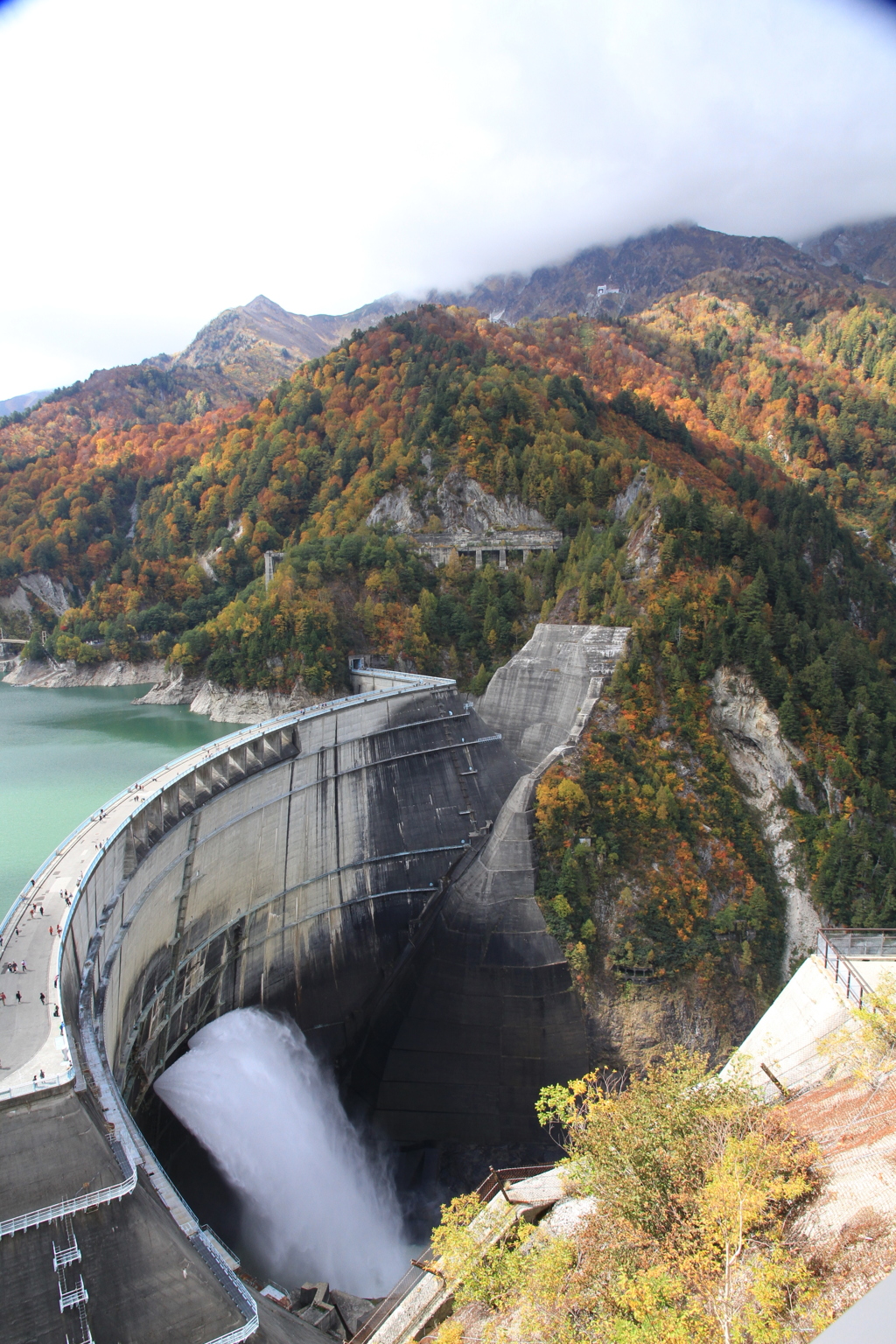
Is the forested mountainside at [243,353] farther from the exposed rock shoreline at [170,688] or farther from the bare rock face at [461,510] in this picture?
the bare rock face at [461,510]

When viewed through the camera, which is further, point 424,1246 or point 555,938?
point 555,938

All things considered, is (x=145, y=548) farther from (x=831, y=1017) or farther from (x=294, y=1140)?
(x=831, y=1017)

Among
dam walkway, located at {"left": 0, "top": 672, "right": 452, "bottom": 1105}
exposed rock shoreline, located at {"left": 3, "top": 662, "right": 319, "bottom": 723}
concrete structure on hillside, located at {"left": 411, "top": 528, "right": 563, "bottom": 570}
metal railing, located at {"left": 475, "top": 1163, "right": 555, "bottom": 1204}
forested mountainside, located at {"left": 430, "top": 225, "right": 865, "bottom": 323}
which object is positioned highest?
forested mountainside, located at {"left": 430, "top": 225, "right": 865, "bottom": 323}

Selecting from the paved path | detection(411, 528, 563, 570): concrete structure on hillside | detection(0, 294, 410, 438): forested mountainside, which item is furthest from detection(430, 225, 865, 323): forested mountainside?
the paved path

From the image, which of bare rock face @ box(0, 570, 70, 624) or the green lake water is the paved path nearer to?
the green lake water

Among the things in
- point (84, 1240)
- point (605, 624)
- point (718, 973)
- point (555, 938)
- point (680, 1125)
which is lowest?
point (718, 973)

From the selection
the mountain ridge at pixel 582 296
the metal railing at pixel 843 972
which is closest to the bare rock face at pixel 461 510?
the metal railing at pixel 843 972

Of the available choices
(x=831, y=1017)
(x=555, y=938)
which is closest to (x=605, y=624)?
(x=555, y=938)

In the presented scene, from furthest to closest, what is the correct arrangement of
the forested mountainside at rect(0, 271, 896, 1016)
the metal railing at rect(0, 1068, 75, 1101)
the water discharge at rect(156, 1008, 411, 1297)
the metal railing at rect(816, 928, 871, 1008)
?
the forested mountainside at rect(0, 271, 896, 1016) < the water discharge at rect(156, 1008, 411, 1297) < the metal railing at rect(816, 928, 871, 1008) < the metal railing at rect(0, 1068, 75, 1101)
